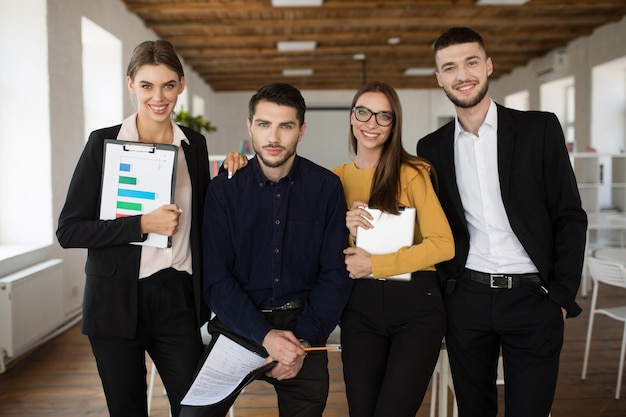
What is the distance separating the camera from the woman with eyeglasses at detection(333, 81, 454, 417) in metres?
1.87

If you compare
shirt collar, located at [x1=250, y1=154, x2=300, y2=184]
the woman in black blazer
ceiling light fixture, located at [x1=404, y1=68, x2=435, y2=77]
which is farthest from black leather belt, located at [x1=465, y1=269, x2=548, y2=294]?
ceiling light fixture, located at [x1=404, y1=68, x2=435, y2=77]

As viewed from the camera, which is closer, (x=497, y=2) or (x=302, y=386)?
(x=302, y=386)

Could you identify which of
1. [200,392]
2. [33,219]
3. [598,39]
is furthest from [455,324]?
[598,39]

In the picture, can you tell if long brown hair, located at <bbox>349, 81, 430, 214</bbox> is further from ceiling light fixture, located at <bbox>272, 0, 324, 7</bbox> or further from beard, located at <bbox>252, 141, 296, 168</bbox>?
ceiling light fixture, located at <bbox>272, 0, 324, 7</bbox>

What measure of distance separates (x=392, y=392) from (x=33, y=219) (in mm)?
4005

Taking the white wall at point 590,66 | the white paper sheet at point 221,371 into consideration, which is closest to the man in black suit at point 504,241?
the white paper sheet at point 221,371

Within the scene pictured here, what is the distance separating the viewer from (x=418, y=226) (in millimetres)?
2053

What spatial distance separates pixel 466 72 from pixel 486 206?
1.67 ft

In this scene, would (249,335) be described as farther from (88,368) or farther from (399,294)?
(88,368)

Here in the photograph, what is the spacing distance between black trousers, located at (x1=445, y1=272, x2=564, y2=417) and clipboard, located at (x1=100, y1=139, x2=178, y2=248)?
111cm

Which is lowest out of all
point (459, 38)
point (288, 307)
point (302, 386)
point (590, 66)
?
point (302, 386)

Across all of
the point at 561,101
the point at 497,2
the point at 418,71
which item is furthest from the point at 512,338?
the point at 418,71

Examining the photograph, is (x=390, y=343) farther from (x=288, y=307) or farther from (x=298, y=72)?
(x=298, y=72)

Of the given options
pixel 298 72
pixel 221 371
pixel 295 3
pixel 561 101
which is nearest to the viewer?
pixel 221 371
